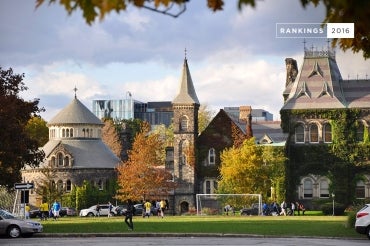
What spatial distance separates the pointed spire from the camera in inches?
3351

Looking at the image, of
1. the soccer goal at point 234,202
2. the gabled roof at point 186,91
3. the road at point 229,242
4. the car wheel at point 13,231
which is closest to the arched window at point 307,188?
the soccer goal at point 234,202

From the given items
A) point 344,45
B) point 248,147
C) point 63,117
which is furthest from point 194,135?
point 344,45

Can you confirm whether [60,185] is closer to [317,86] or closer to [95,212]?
[95,212]

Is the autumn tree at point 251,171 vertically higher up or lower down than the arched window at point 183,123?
lower down

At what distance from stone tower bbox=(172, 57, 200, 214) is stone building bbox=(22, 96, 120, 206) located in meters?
11.9

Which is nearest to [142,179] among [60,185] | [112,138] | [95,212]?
[95,212]

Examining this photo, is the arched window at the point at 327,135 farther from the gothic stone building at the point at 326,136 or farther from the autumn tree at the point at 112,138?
the autumn tree at the point at 112,138

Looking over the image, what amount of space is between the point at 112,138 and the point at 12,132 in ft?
286

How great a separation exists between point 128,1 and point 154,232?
3101 centimetres

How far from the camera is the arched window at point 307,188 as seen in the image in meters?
77.1

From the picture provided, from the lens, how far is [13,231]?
35.4 metres

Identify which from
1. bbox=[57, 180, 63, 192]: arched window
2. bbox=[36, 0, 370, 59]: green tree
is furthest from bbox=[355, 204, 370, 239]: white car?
bbox=[57, 180, 63, 192]: arched window

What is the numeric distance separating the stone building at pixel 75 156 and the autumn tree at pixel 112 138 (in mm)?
22736

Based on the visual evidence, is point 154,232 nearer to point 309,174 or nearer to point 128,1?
point 128,1
